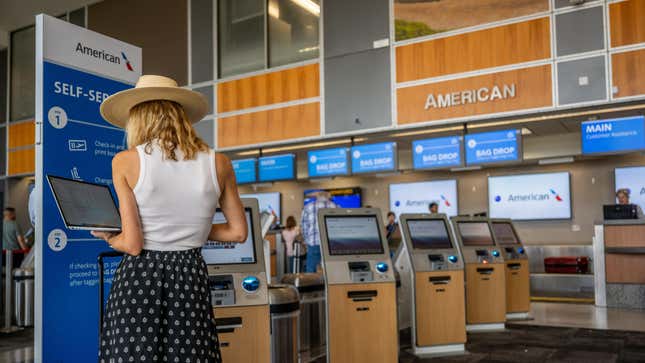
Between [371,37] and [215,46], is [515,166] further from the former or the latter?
[215,46]

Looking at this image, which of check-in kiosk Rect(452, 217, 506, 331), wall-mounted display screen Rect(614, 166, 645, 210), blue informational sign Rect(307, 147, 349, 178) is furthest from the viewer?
wall-mounted display screen Rect(614, 166, 645, 210)

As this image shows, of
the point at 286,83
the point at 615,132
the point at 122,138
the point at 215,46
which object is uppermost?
the point at 215,46

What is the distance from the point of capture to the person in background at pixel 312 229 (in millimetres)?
8180

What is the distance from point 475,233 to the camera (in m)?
6.90

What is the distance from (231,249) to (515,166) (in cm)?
876

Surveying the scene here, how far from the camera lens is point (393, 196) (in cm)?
1229

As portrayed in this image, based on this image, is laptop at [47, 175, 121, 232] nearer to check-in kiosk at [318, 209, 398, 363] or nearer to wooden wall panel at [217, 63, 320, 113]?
check-in kiosk at [318, 209, 398, 363]

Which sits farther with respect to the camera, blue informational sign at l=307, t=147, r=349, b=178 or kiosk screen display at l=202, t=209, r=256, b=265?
blue informational sign at l=307, t=147, r=349, b=178

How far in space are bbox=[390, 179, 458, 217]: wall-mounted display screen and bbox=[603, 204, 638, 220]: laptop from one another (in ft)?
11.0

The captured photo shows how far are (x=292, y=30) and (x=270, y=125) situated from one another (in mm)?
1799

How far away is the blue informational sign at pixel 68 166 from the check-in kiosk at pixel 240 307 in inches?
31.4

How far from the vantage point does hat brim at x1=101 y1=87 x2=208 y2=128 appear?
6.72 ft

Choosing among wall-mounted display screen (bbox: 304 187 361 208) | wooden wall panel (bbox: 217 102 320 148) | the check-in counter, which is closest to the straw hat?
the check-in counter

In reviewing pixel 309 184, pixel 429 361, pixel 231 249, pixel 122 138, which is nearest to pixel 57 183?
pixel 231 249
